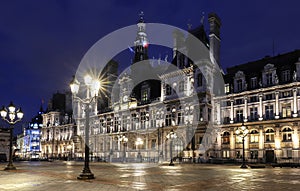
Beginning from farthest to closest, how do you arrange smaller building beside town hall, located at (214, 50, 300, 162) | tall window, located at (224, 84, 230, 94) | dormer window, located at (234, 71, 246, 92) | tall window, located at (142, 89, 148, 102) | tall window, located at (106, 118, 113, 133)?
1. tall window, located at (106, 118, 113, 133)
2. tall window, located at (142, 89, 148, 102)
3. tall window, located at (224, 84, 230, 94)
4. dormer window, located at (234, 71, 246, 92)
5. smaller building beside town hall, located at (214, 50, 300, 162)

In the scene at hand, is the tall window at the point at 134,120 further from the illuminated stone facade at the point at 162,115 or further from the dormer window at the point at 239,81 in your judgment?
the dormer window at the point at 239,81

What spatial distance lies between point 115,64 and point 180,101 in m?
40.8

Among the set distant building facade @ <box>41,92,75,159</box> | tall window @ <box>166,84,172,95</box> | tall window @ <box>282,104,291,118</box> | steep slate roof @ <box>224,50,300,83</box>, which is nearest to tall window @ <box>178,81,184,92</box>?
tall window @ <box>166,84,172,95</box>

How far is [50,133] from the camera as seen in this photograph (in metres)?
94.6

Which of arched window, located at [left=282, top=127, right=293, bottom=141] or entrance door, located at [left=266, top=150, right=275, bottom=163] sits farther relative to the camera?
entrance door, located at [left=266, top=150, right=275, bottom=163]

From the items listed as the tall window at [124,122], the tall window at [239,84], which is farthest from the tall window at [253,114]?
the tall window at [124,122]

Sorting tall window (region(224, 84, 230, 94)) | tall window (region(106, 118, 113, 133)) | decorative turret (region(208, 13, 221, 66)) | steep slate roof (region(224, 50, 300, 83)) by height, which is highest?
decorative turret (region(208, 13, 221, 66))

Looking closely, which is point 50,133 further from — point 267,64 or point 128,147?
point 267,64

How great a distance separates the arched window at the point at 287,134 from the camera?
42438 mm

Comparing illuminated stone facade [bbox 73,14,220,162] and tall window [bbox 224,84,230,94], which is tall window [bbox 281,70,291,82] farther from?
illuminated stone facade [bbox 73,14,220,162]

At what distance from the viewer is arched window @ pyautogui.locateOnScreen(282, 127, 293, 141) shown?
42.4m

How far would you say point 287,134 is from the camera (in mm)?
42750

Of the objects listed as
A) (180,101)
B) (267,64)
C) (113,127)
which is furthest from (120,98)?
(267,64)

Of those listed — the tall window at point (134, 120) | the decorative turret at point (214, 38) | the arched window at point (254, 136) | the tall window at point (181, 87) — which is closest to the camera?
the arched window at point (254, 136)
